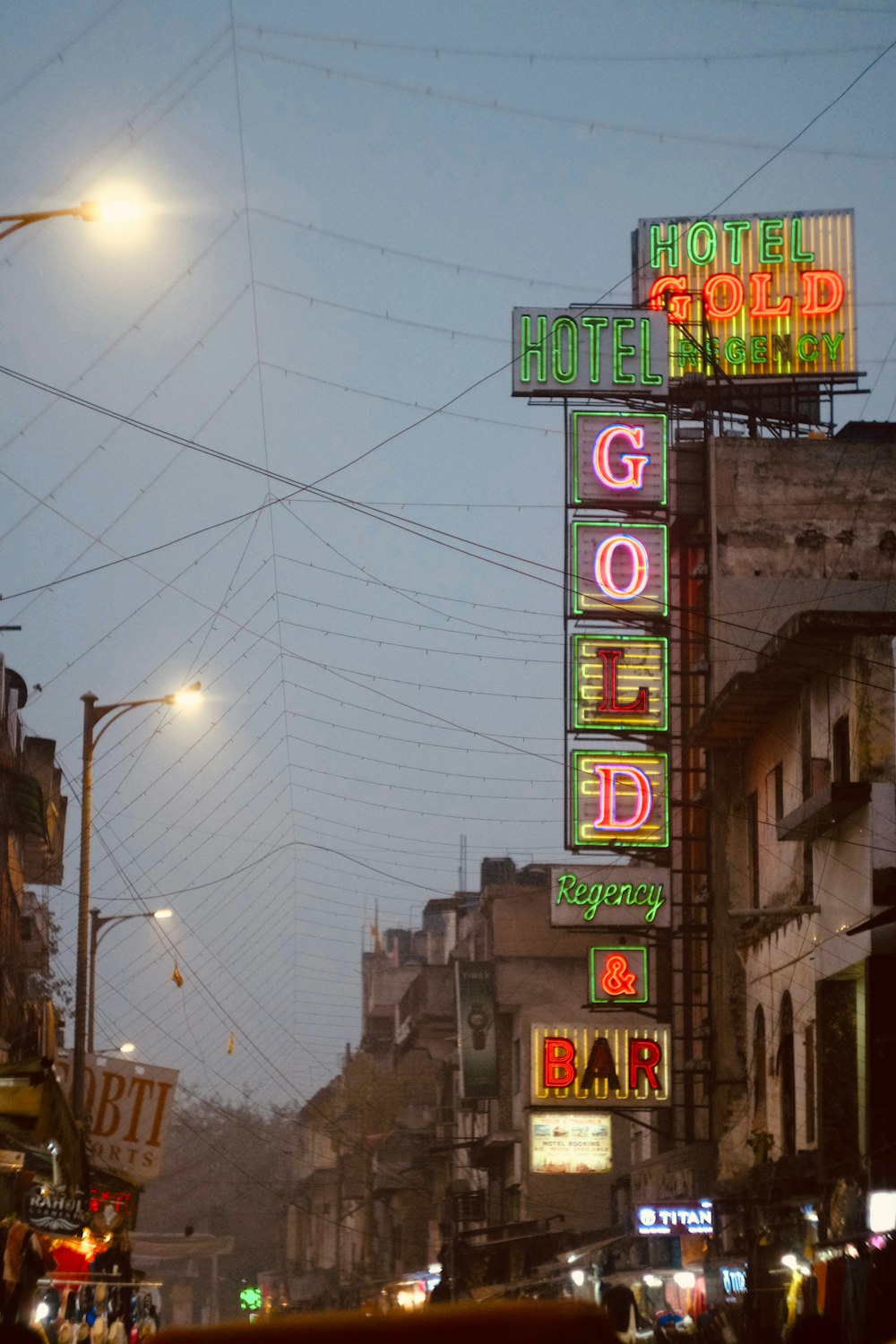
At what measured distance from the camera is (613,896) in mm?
42344

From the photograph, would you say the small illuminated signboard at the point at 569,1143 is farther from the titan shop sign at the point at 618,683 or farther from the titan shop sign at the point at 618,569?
the titan shop sign at the point at 618,569

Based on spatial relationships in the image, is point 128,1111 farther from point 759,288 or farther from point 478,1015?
point 759,288

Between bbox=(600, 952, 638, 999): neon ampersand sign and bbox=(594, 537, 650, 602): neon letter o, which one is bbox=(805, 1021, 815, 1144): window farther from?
bbox=(594, 537, 650, 602): neon letter o

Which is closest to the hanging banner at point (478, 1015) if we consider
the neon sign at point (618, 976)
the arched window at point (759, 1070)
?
the neon sign at point (618, 976)

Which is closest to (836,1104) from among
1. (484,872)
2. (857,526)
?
(857,526)

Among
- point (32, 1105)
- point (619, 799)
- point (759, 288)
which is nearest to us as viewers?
point (32, 1105)

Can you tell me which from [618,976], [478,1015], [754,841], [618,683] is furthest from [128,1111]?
[478,1015]

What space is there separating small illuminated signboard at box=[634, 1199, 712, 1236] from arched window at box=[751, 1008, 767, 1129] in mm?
1904

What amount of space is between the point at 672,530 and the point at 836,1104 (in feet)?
68.9

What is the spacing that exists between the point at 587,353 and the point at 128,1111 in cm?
2359

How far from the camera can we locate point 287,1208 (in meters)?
132

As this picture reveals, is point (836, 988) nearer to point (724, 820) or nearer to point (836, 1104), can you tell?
point (836, 1104)

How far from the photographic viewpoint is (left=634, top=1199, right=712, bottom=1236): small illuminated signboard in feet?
108

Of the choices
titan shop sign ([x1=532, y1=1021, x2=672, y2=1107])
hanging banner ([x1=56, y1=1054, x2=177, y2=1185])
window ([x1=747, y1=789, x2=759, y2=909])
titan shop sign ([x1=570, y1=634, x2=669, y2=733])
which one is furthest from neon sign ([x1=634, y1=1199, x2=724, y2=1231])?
titan shop sign ([x1=570, y1=634, x2=669, y2=733])
